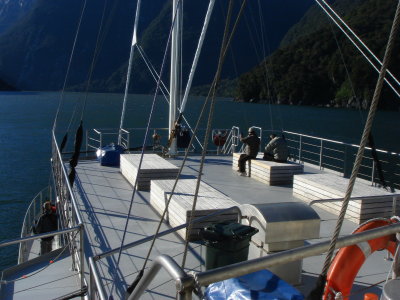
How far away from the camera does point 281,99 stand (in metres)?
116

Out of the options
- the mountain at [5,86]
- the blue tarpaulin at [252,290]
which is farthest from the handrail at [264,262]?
the mountain at [5,86]

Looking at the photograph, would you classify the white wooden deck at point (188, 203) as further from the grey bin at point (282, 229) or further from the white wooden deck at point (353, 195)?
the white wooden deck at point (353, 195)

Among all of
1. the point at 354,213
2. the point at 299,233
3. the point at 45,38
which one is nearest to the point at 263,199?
the point at 354,213

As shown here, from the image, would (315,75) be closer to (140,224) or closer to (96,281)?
(140,224)

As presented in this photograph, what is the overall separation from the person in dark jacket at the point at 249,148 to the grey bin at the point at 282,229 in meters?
5.87

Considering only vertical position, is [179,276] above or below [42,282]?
above

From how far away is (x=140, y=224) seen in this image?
7211 mm

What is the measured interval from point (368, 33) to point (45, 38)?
15377cm

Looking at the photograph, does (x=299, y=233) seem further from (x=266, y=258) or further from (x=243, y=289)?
(x=266, y=258)

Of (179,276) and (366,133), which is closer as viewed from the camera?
(179,276)

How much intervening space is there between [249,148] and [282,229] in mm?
6320

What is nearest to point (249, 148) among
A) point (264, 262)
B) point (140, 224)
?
point (140, 224)

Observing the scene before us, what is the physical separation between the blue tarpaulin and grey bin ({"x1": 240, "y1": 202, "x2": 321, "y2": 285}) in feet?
3.74

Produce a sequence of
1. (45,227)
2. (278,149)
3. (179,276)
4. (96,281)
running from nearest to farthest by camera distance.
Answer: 1. (179,276)
2. (96,281)
3. (45,227)
4. (278,149)
